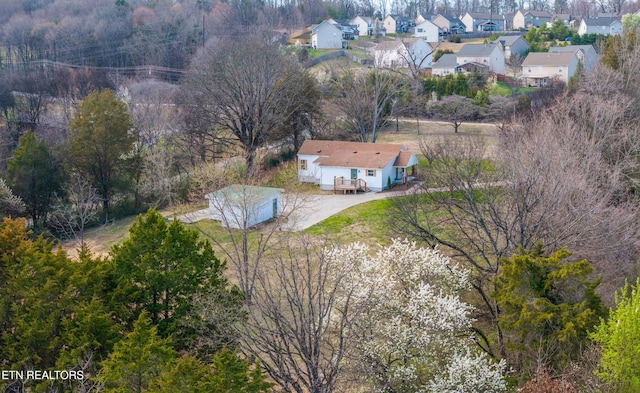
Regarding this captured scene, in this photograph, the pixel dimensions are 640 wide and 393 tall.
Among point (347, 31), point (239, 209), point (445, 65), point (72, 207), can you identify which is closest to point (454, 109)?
point (445, 65)

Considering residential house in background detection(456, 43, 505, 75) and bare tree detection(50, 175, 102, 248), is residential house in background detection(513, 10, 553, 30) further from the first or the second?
bare tree detection(50, 175, 102, 248)

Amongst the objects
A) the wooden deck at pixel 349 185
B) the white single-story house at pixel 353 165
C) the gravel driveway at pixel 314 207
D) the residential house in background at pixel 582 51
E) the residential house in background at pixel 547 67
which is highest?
the residential house in background at pixel 582 51

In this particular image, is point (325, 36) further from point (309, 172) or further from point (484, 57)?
point (309, 172)

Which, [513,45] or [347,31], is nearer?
[513,45]

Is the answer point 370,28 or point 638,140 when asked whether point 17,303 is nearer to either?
point 638,140

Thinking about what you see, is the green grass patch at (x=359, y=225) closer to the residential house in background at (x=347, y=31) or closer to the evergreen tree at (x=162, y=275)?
the evergreen tree at (x=162, y=275)

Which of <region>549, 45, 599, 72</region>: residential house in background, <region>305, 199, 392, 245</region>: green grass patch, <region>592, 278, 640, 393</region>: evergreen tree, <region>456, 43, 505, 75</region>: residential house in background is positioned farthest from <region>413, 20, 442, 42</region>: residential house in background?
<region>592, 278, 640, 393</region>: evergreen tree

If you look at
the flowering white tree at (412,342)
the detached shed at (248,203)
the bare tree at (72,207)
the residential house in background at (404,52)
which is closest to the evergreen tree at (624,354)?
the flowering white tree at (412,342)
